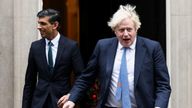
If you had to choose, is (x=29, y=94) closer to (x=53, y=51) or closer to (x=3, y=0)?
(x=53, y=51)

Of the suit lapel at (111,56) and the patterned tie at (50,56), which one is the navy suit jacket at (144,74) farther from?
the patterned tie at (50,56)

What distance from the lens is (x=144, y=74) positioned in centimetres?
624

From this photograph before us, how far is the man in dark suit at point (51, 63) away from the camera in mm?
7434

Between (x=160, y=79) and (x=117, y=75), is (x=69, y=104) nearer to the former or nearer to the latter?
(x=117, y=75)

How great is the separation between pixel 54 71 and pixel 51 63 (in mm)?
118

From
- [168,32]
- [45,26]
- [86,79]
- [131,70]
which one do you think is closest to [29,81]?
[45,26]

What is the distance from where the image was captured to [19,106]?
30.8ft

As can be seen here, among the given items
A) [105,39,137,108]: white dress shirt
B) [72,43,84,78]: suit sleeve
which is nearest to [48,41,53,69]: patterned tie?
[72,43,84,78]: suit sleeve

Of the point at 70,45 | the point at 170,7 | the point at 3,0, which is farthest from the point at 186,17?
the point at 3,0

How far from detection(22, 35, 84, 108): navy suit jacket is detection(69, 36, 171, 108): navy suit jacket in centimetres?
98

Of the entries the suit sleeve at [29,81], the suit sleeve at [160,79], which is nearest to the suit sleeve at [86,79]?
the suit sleeve at [160,79]

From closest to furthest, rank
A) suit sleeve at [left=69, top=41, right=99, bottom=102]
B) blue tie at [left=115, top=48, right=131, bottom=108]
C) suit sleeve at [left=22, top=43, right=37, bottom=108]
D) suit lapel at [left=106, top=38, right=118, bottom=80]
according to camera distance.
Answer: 1. blue tie at [left=115, top=48, right=131, bottom=108]
2. suit lapel at [left=106, top=38, right=118, bottom=80]
3. suit sleeve at [left=69, top=41, right=99, bottom=102]
4. suit sleeve at [left=22, top=43, right=37, bottom=108]

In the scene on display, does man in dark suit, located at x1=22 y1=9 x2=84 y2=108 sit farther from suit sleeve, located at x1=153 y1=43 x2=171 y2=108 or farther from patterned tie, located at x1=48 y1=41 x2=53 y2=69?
suit sleeve, located at x1=153 y1=43 x2=171 y2=108

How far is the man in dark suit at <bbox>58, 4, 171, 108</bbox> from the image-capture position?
6.18m
